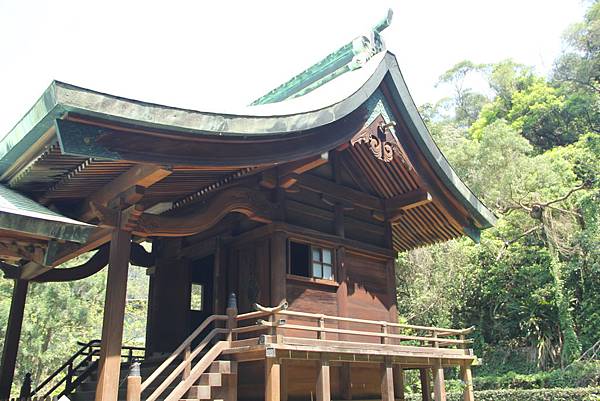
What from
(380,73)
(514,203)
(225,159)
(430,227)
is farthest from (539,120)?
(225,159)

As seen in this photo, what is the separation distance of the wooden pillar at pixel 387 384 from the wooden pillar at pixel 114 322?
13.8 ft

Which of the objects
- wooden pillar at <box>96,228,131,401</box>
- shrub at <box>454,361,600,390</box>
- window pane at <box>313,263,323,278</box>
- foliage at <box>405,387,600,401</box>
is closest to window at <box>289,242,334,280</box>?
window pane at <box>313,263,323,278</box>

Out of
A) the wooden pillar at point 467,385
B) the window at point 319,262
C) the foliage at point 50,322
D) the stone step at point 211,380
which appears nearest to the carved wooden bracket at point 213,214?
the window at point 319,262

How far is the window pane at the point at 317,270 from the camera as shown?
9312 mm

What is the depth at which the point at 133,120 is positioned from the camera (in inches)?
218

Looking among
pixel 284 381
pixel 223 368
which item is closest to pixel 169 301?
pixel 284 381

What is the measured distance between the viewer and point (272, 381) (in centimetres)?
671

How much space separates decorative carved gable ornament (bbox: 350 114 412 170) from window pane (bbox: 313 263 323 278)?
219 centimetres

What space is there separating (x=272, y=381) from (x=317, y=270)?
116 inches

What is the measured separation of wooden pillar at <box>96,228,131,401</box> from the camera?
20.5 feet

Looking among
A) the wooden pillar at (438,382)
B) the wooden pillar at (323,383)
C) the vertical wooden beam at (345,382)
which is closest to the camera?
the wooden pillar at (323,383)

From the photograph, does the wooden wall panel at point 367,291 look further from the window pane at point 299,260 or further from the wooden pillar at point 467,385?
the wooden pillar at point 467,385

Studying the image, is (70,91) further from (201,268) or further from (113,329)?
(201,268)

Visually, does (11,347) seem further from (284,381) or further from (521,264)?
(521,264)
